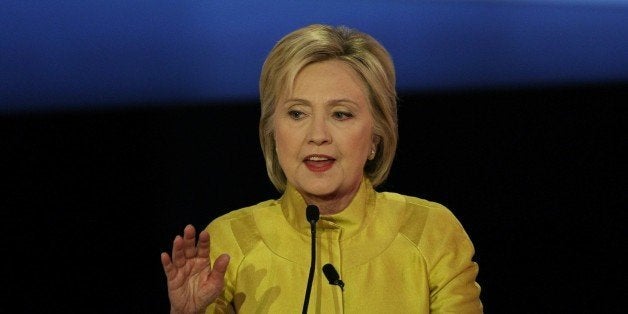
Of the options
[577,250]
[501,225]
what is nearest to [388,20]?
[501,225]

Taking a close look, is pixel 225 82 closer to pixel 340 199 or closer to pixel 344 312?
pixel 340 199

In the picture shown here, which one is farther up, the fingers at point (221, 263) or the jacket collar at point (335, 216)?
the jacket collar at point (335, 216)

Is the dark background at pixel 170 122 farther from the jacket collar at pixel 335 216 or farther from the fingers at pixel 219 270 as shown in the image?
the fingers at pixel 219 270

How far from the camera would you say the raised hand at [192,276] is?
55.9 inches

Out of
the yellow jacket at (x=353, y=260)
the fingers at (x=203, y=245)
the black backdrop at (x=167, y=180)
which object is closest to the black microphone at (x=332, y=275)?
the yellow jacket at (x=353, y=260)

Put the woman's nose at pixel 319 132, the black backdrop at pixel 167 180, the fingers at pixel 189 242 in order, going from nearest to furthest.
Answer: the fingers at pixel 189 242, the woman's nose at pixel 319 132, the black backdrop at pixel 167 180

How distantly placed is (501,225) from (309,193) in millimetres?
762

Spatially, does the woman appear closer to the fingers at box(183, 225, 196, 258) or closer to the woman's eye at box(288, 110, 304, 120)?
the woman's eye at box(288, 110, 304, 120)

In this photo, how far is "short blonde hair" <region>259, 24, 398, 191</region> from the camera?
5.08ft

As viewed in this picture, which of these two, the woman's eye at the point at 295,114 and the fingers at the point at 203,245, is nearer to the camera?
the fingers at the point at 203,245

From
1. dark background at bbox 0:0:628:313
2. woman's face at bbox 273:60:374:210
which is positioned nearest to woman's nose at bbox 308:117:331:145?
woman's face at bbox 273:60:374:210

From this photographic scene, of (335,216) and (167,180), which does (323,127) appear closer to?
(335,216)

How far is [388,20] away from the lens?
2.10 m

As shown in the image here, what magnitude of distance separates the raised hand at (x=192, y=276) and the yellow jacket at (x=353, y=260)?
105 mm
